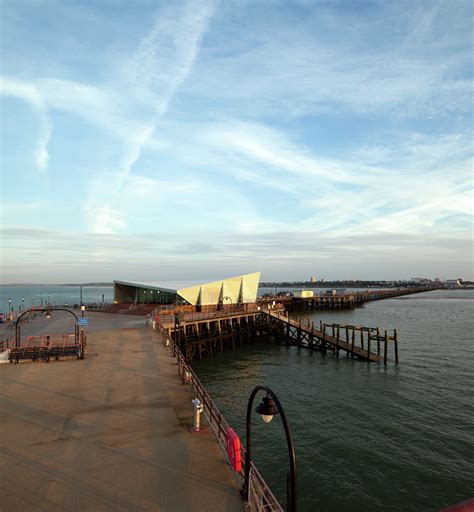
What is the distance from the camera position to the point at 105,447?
10734mm

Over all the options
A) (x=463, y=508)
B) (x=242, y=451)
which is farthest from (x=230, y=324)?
(x=463, y=508)

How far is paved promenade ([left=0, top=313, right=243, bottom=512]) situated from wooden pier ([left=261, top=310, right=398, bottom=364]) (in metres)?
22.0

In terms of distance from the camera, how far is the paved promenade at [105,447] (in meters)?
8.30

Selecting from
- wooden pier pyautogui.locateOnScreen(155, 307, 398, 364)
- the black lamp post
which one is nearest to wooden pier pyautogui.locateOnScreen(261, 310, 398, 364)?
wooden pier pyautogui.locateOnScreen(155, 307, 398, 364)

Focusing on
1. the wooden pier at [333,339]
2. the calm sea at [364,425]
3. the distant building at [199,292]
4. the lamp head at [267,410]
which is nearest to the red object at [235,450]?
the lamp head at [267,410]

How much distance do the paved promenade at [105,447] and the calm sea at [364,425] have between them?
4.89 meters

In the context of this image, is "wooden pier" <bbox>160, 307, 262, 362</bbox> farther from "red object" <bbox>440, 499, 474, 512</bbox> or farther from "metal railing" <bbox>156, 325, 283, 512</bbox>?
"red object" <bbox>440, 499, 474, 512</bbox>

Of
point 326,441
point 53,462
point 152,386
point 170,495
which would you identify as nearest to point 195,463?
point 170,495

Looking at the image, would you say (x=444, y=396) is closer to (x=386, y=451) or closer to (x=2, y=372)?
(x=386, y=451)

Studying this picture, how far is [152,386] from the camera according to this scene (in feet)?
54.2

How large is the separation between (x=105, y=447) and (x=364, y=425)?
13831mm

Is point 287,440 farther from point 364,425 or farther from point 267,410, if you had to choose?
point 364,425

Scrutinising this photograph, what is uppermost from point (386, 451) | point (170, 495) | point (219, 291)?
point (219, 291)

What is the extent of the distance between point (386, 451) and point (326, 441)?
265 cm
